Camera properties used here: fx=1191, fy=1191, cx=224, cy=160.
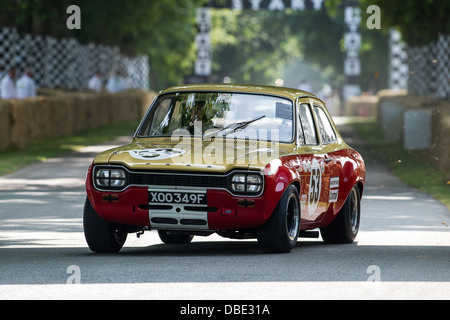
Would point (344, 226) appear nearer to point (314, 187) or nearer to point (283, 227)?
point (314, 187)

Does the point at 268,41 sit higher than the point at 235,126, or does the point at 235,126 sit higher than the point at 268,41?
the point at 235,126

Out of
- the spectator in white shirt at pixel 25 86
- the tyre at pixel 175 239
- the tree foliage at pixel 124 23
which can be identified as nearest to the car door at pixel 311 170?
the tyre at pixel 175 239

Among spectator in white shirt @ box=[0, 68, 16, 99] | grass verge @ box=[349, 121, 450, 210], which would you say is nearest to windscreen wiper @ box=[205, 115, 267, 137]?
grass verge @ box=[349, 121, 450, 210]

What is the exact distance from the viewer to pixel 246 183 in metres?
10.1

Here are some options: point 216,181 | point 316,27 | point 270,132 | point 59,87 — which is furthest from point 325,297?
point 316,27

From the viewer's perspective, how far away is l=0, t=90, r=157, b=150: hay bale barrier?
27.7 m

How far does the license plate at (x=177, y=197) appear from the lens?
10.1 metres

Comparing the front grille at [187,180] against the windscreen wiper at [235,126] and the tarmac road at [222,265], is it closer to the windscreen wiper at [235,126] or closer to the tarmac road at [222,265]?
the tarmac road at [222,265]

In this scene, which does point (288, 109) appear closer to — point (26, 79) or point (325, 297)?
point (325, 297)

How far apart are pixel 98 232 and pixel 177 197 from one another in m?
→ 0.90

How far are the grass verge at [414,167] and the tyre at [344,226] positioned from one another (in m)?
4.72

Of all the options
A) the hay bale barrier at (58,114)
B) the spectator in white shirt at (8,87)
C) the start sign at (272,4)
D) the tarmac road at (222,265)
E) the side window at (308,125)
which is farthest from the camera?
the start sign at (272,4)

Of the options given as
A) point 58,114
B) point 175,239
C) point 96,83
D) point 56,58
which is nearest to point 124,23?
point 96,83

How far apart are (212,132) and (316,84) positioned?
517ft
